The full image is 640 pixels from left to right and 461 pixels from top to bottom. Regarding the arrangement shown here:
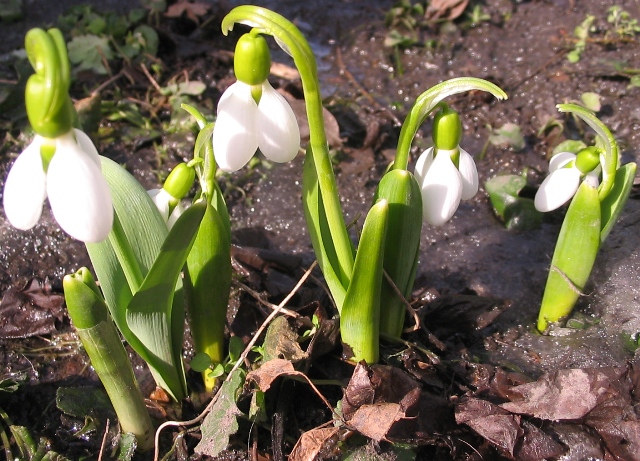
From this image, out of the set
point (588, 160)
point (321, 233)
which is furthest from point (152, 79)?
point (588, 160)

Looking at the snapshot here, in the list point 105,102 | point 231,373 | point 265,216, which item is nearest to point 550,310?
point 231,373

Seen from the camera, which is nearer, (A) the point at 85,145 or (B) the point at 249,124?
(A) the point at 85,145

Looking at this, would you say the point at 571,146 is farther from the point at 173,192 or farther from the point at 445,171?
the point at 173,192

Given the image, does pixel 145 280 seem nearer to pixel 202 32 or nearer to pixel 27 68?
pixel 27 68

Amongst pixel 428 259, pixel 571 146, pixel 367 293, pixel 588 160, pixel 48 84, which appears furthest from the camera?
pixel 571 146

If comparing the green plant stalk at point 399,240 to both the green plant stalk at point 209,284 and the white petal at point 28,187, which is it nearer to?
the green plant stalk at point 209,284

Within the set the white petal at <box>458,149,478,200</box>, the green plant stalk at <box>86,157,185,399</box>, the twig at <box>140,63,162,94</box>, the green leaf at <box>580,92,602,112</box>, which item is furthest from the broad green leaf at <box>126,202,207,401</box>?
the green leaf at <box>580,92,602,112</box>

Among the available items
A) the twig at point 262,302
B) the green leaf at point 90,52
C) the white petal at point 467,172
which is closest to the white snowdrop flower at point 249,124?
the white petal at point 467,172

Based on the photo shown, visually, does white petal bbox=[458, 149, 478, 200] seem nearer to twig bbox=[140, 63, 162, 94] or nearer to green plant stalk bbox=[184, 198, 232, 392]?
green plant stalk bbox=[184, 198, 232, 392]
